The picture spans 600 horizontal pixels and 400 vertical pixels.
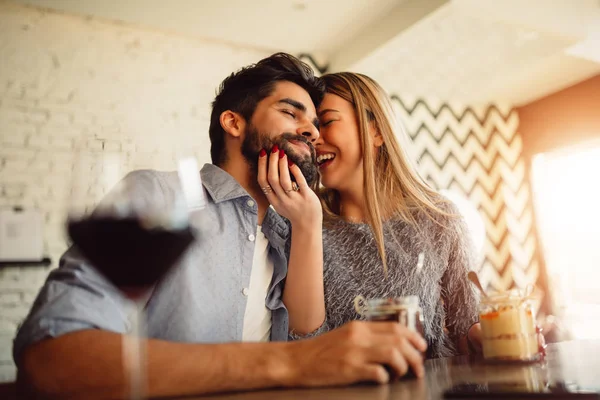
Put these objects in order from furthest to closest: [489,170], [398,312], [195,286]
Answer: [489,170]
[195,286]
[398,312]

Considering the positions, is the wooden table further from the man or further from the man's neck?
the man's neck

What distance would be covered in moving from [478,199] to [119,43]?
3258mm

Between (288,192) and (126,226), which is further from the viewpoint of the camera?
(288,192)

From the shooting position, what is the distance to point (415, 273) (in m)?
1.48

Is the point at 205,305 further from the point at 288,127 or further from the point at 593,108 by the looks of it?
the point at 593,108

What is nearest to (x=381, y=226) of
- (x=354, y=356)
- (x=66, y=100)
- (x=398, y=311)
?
(x=398, y=311)

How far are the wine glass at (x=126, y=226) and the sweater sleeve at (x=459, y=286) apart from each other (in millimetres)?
1041

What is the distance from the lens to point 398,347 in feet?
2.30

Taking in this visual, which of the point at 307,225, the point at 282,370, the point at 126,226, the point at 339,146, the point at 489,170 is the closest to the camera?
the point at 126,226

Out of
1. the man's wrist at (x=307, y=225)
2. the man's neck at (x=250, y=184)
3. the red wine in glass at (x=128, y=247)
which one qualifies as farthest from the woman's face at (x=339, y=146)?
the red wine in glass at (x=128, y=247)

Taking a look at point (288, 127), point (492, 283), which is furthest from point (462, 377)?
point (492, 283)

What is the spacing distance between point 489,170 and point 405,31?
2028 mm

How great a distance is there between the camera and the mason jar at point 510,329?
89 centimetres

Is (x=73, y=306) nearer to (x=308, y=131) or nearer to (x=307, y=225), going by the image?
(x=307, y=225)
